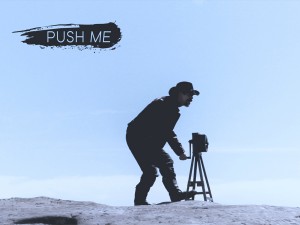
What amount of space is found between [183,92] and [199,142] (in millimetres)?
1429

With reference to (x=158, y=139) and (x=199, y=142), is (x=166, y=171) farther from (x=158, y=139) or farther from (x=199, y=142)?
(x=199, y=142)

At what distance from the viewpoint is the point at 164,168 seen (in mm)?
8734

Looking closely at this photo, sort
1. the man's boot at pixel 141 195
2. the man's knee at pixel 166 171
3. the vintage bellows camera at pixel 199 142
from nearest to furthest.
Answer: the man's boot at pixel 141 195
the man's knee at pixel 166 171
the vintage bellows camera at pixel 199 142

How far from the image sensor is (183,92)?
28.9 feet

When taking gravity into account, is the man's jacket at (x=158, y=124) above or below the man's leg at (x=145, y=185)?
above

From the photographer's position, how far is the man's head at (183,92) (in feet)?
28.9

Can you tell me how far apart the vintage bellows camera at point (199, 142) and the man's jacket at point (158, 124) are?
1.04 metres

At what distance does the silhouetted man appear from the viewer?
868 centimetres

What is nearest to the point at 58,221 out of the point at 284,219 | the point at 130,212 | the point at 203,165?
the point at 130,212

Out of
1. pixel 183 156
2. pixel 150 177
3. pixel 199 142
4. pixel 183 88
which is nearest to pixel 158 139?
pixel 183 156

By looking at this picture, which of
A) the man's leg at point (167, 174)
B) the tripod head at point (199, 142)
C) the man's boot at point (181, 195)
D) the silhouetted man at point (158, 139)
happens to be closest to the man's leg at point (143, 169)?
the silhouetted man at point (158, 139)

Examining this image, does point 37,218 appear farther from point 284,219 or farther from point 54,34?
point 54,34

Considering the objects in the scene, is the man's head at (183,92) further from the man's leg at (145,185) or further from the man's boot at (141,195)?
the man's boot at (141,195)

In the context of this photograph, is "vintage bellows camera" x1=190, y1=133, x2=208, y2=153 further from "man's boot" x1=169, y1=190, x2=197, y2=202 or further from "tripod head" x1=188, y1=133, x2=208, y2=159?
"man's boot" x1=169, y1=190, x2=197, y2=202
